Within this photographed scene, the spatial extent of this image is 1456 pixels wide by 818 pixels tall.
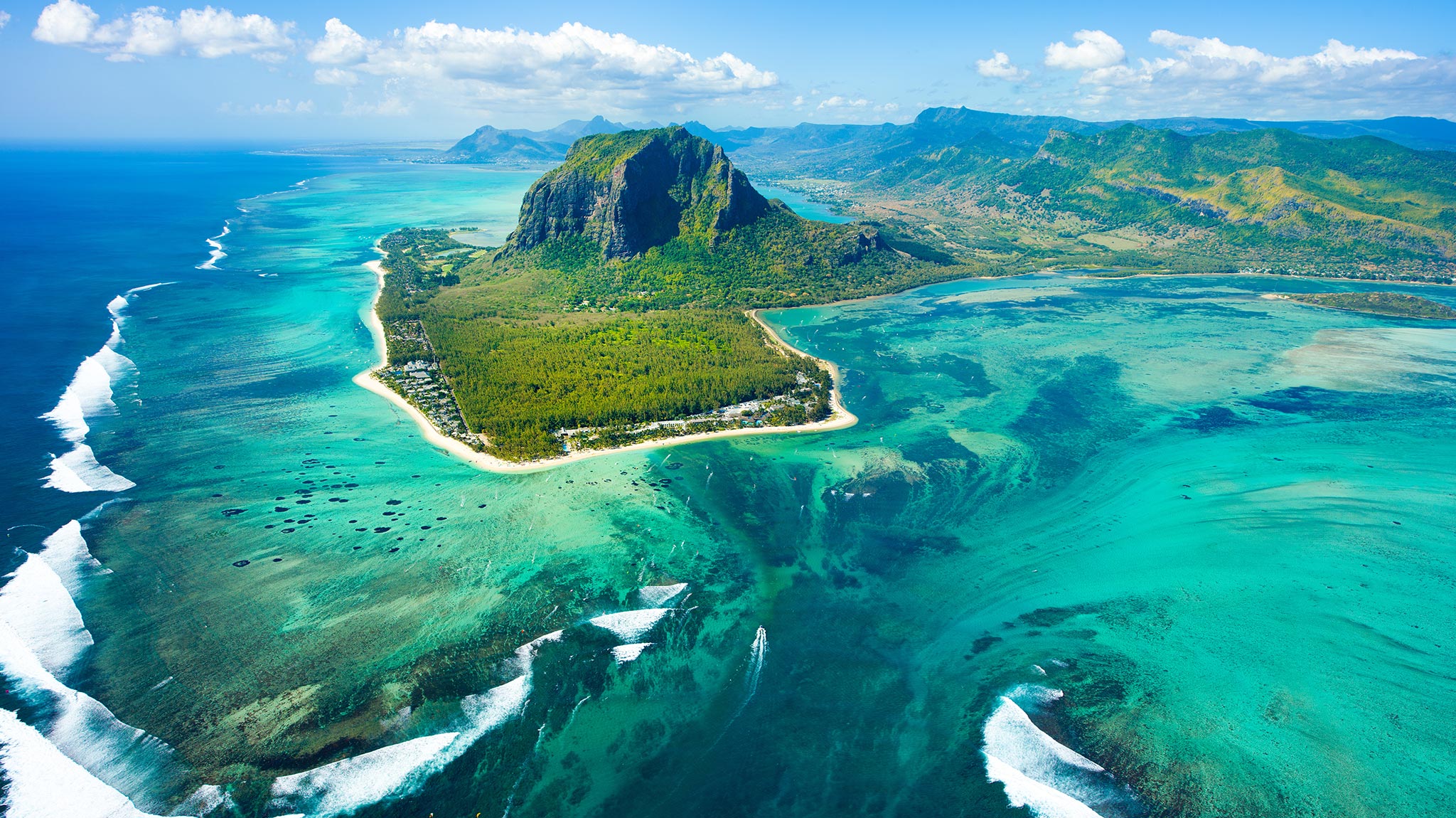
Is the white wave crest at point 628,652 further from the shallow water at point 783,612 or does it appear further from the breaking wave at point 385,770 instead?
the breaking wave at point 385,770

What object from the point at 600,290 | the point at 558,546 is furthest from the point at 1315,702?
the point at 600,290

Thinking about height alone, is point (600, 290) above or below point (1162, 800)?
above

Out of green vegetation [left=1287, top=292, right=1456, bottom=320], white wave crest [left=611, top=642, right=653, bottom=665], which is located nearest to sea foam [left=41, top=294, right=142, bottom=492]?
white wave crest [left=611, top=642, right=653, bottom=665]

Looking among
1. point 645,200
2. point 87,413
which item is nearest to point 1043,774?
point 87,413

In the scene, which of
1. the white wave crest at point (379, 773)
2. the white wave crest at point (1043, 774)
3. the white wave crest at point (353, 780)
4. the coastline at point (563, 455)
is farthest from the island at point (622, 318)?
the white wave crest at point (1043, 774)

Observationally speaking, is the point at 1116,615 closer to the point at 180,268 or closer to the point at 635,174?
the point at 635,174
